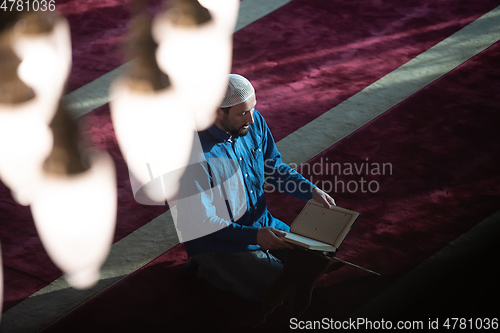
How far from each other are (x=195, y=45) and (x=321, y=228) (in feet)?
11.5

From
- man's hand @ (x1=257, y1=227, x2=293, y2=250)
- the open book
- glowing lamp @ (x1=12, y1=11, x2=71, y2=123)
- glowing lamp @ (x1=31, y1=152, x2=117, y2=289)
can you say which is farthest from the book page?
glowing lamp @ (x1=12, y1=11, x2=71, y2=123)

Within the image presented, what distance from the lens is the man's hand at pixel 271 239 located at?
221 cm

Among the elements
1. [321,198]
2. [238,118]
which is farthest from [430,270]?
[238,118]

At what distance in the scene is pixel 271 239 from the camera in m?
2.21

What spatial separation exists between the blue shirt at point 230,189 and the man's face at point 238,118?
35 mm

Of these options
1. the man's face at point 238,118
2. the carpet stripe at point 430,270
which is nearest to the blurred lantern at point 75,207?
the man's face at point 238,118

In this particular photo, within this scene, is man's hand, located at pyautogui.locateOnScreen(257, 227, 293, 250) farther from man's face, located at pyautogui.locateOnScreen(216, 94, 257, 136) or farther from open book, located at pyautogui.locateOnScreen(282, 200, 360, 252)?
man's face, located at pyautogui.locateOnScreen(216, 94, 257, 136)

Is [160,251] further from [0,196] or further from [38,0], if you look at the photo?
[38,0]

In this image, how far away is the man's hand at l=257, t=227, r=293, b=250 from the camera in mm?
2207

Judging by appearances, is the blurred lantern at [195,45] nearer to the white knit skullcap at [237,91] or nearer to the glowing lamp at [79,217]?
the glowing lamp at [79,217]

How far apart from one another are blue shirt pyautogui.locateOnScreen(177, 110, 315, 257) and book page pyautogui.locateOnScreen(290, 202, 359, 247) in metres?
0.18

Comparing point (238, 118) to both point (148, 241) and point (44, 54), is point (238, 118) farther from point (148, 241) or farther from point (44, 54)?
point (44, 54)

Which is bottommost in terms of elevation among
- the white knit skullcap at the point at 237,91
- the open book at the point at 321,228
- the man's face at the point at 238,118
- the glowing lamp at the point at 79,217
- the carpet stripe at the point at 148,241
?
the glowing lamp at the point at 79,217

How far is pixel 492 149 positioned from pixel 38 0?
15.0 ft
